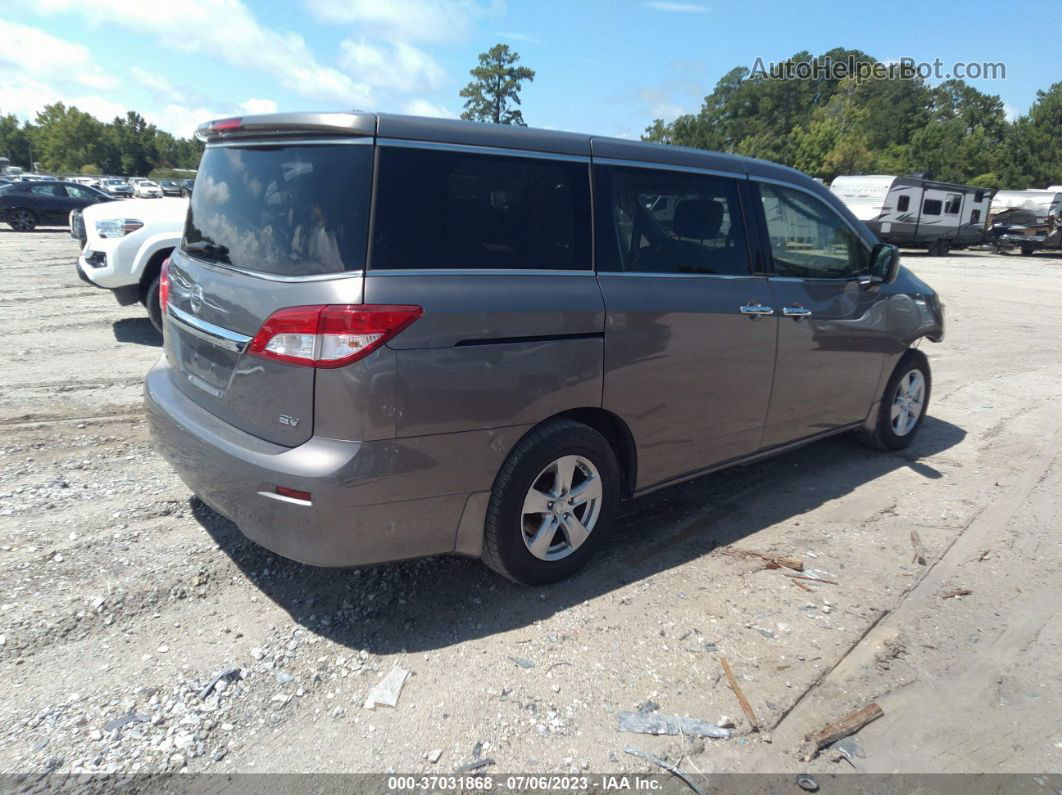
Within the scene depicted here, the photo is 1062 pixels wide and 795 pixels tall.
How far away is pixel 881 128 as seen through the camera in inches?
3051

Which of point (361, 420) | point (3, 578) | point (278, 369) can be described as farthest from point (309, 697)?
point (3, 578)

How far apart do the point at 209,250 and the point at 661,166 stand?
2.20 metres

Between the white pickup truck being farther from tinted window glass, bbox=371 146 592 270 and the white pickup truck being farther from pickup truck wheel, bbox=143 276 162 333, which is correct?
tinted window glass, bbox=371 146 592 270

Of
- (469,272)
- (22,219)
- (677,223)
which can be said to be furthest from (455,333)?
(22,219)

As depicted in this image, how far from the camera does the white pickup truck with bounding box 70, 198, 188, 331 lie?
23.9 ft

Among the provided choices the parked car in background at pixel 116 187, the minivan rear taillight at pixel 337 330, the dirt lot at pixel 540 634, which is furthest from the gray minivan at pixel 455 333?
the parked car in background at pixel 116 187

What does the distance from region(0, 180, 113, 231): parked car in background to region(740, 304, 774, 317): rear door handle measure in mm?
22653

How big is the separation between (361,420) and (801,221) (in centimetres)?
310

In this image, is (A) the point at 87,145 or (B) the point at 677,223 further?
(A) the point at 87,145

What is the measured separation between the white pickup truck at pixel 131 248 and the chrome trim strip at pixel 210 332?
4247 mm

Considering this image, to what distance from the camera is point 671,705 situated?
272 centimetres

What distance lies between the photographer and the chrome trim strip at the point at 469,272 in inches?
106

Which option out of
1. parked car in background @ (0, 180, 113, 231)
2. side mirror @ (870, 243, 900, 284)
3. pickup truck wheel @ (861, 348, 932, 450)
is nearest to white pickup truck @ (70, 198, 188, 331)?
side mirror @ (870, 243, 900, 284)

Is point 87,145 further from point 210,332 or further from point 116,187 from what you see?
point 210,332
